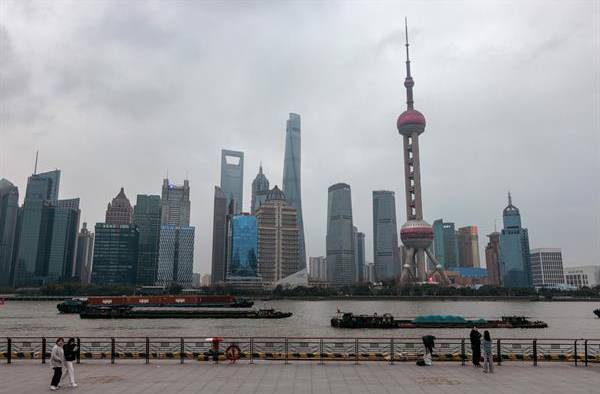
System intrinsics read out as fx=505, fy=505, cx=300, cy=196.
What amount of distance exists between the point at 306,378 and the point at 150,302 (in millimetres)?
111270

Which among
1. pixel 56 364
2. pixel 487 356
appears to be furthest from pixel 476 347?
pixel 56 364

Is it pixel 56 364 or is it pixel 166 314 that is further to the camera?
pixel 166 314

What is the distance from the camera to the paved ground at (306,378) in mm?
18609

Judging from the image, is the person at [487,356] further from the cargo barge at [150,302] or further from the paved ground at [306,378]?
the cargo barge at [150,302]

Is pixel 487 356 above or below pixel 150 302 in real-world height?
below

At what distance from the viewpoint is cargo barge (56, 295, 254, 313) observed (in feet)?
381

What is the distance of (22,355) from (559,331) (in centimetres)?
7822

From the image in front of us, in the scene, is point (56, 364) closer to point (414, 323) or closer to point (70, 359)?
point (70, 359)

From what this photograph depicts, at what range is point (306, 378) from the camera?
2070 cm

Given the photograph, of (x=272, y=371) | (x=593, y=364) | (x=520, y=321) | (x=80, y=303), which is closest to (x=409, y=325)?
(x=520, y=321)

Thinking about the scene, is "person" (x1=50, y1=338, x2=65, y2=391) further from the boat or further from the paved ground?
the boat

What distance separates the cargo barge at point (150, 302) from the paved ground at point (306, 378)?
319 ft

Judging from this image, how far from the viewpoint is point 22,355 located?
26.8 meters

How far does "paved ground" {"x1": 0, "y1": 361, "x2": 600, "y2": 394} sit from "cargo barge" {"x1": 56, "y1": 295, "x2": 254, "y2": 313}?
9723 centimetres
